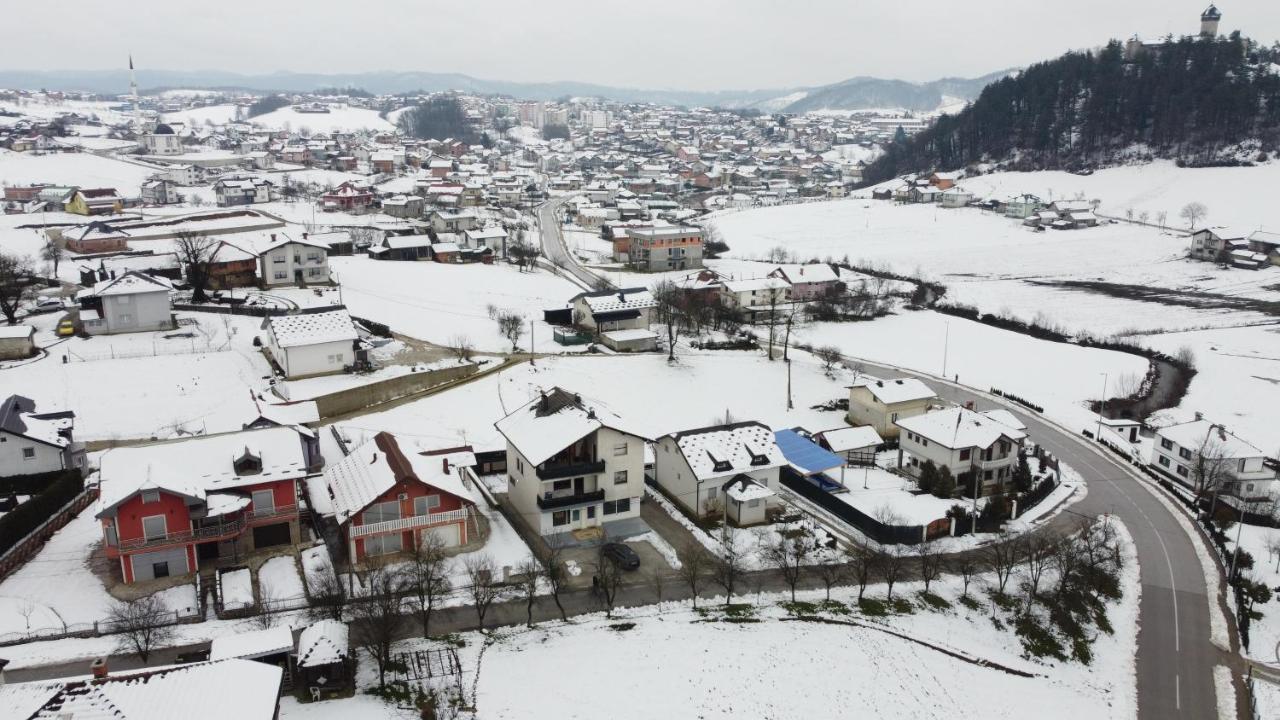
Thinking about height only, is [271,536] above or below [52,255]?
below

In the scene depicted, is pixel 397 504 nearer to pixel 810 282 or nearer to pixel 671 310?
pixel 671 310

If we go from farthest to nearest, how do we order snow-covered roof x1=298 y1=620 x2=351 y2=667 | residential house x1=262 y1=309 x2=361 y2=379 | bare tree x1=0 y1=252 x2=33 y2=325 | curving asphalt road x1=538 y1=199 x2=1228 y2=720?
bare tree x1=0 y1=252 x2=33 y2=325
residential house x1=262 y1=309 x2=361 y2=379
curving asphalt road x1=538 y1=199 x2=1228 y2=720
snow-covered roof x1=298 y1=620 x2=351 y2=667

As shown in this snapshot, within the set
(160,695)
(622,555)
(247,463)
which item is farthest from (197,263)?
(160,695)

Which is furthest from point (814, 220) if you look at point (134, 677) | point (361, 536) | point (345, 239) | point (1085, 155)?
point (134, 677)

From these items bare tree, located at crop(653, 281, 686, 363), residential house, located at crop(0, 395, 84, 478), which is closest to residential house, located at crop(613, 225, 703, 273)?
bare tree, located at crop(653, 281, 686, 363)

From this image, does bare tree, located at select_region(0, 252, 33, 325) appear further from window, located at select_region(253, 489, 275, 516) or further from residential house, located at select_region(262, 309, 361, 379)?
window, located at select_region(253, 489, 275, 516)

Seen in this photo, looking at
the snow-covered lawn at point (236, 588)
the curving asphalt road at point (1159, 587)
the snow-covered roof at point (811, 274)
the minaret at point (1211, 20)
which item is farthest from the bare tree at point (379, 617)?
the minaret at point (1211, 20)
